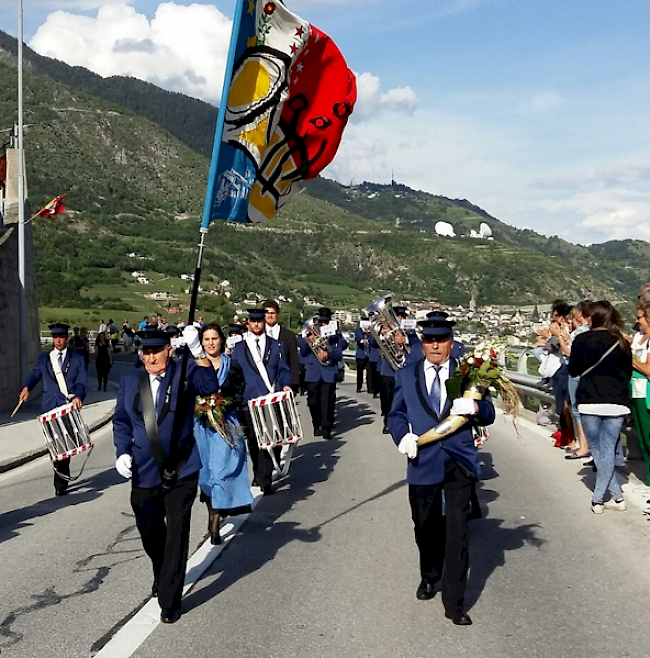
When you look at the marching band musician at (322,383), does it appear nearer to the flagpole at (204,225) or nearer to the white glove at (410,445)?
the flagpole at (204,225)

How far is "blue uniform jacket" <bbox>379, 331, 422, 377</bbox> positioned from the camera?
11484 millimetres

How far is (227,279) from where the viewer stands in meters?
102

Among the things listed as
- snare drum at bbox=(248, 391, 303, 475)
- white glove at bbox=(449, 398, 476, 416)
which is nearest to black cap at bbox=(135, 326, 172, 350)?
white glove at bbox=(449, 398, 476, 416)

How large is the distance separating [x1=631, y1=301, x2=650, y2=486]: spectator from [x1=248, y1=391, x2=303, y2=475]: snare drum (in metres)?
3.53

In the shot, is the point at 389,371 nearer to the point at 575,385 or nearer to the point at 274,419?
the point at 575,385

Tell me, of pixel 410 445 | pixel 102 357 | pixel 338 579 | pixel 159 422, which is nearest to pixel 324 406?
pixel 338 579

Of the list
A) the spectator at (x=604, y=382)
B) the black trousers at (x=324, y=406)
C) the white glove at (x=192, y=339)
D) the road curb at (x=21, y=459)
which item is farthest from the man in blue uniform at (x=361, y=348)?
the white glove at (x=192, y=339)

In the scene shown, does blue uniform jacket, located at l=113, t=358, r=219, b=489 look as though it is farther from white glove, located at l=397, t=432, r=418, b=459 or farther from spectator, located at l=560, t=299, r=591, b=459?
spectator, located at l=560, t=299, r=591, b=459

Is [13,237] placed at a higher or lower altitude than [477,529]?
higher

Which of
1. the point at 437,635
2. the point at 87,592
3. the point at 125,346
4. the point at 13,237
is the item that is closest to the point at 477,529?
the point at 437,635

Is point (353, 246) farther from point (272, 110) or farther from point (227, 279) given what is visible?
point (272, 110)

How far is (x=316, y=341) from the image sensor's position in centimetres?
1606

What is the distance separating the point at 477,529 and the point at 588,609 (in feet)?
7.45

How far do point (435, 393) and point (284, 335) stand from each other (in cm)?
597
